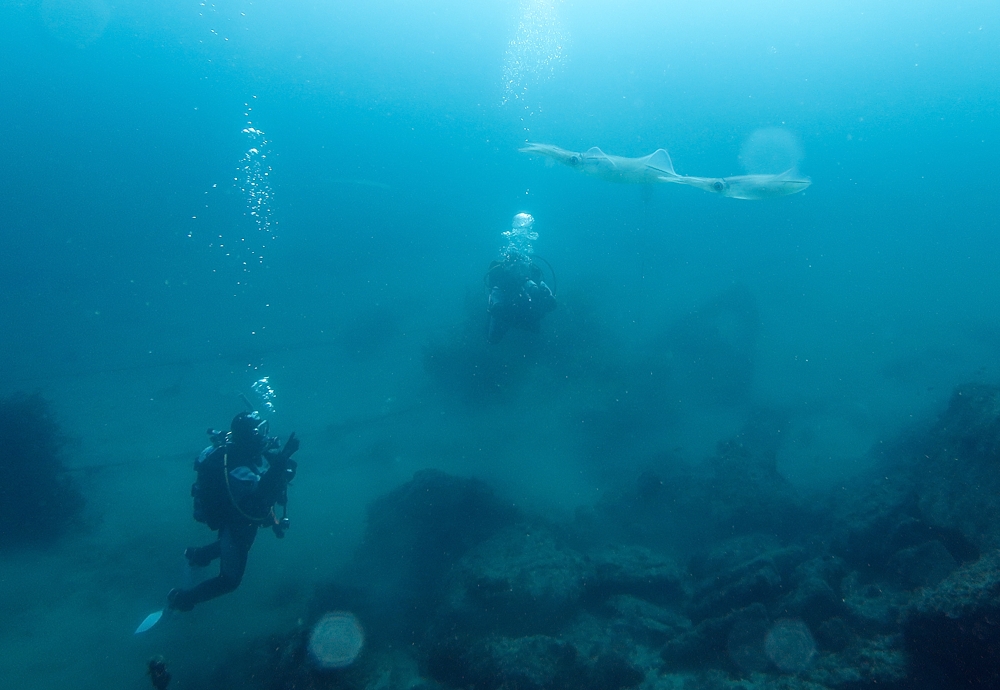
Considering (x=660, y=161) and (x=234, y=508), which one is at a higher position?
(x=660, y=161)

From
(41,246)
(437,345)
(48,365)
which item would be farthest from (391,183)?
(437,345)

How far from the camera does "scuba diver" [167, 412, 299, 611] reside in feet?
20.5

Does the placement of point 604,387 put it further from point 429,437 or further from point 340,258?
point 340,258

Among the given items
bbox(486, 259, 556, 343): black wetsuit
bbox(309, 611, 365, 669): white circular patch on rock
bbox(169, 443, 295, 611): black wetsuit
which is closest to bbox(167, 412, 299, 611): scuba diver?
bbox(169, 443, 295, 611): black wetsuit

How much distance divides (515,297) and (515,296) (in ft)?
0.07

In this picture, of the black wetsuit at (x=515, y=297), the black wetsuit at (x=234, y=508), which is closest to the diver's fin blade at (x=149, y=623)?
the black wetsuit at (x=234, y=508)

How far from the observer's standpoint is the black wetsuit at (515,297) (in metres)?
9.55

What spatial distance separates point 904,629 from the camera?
388 centimetres

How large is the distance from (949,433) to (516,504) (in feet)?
29.7

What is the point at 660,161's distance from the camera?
13.5 ft

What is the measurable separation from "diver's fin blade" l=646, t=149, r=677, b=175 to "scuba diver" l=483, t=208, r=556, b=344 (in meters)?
5.35

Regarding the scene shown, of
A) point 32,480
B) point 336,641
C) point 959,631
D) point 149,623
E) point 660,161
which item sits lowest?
point 149,623

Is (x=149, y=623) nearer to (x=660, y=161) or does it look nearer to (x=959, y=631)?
(x=660, y=161)

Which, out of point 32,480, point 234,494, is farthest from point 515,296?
point 32,480
